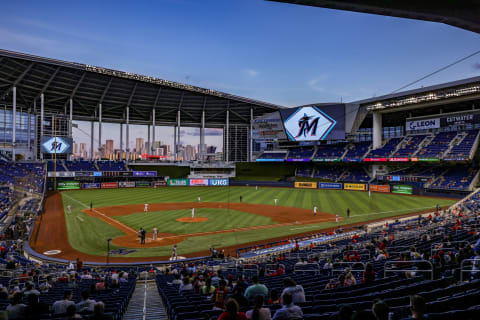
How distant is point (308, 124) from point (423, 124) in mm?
23954

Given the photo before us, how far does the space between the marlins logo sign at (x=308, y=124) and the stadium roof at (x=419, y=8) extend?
64490 millimetres

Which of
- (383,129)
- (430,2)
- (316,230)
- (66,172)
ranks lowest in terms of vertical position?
(316,230)

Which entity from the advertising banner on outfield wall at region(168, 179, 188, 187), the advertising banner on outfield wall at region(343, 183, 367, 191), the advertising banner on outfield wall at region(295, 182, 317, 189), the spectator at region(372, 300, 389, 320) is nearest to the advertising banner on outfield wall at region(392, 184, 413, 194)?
the advertising banner on outfield wall at region(343, 183, 367, 191)

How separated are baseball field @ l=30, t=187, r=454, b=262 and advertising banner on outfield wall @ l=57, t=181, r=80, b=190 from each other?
1762 centimetres

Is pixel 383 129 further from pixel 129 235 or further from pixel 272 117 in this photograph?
pixel 129 235

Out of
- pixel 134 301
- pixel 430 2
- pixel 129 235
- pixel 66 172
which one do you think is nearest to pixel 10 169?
pixel 66 172

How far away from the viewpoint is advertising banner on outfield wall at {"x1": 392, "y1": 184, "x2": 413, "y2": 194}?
49.3 m

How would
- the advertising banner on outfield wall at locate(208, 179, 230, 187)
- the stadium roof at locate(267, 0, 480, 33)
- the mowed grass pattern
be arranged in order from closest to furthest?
A: the stadium roof at locate(267, 0, 480, 33) → the mowed grass pattern → the advertising banner on outfield wall at locate(208, 179, 230, 187)

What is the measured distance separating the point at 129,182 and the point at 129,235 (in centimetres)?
4824

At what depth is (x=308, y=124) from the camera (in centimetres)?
7256

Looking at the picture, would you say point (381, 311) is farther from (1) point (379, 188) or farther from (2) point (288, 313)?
(1) point (379, 188)

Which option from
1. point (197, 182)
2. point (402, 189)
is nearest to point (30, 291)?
point (402, 189)

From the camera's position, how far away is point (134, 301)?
10.4 meters

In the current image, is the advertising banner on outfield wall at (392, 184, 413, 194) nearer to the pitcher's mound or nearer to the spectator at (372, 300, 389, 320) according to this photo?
the pitcher's mound
